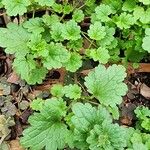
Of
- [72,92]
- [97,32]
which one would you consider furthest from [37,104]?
[97,32]

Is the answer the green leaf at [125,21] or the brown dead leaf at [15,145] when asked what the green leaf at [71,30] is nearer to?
the green leaf at [125,21]

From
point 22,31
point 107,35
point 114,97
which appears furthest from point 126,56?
point 22,31

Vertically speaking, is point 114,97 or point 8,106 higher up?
point 114,97

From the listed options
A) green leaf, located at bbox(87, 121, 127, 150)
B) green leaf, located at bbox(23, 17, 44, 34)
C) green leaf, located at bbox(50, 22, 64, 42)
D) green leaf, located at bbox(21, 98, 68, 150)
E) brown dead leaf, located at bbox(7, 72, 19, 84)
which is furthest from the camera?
brown dead leaf, located at bbox(7, 72, 19, 84)

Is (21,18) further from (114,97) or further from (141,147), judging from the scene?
(141,147)

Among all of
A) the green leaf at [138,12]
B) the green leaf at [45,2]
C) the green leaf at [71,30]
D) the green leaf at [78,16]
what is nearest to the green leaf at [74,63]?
the green leaf at [71,30]

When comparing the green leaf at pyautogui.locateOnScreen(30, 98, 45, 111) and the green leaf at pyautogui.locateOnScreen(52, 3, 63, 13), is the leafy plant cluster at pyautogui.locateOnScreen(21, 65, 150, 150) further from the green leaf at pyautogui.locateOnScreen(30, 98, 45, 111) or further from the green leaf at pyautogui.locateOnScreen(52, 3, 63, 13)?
the green leaf at pyautogui.locateOnScreen(52, 3, 63, 13)

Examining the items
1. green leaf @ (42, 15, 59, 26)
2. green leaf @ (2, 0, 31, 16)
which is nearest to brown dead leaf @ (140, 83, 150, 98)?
green leaf @ (42, 15, 59, 26)
